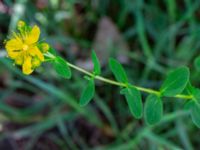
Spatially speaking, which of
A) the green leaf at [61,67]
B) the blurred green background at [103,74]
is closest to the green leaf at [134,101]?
the green leaf at [61,67]

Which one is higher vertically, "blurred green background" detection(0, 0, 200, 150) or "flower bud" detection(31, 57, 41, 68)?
"flower bud" detection(31, 57, 41, 68)

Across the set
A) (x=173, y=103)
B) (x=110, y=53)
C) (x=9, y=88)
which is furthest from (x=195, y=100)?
(x=9, y=88)

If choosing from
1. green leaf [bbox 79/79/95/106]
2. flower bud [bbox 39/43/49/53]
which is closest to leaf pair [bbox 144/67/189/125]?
green leaf [bbox 79/79/95/106]

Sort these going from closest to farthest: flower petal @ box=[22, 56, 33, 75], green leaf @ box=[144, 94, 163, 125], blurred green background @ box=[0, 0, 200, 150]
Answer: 1. flower petal @ box=[22, 56, 33, 75]
2. green leaf @ box=[144, 94, 163, 125]
3. blurred green background @ box=[0, 0, 200, 150]

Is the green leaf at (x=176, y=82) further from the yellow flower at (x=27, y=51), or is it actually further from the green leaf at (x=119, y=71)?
the yellow flower at (x=27, y=51)

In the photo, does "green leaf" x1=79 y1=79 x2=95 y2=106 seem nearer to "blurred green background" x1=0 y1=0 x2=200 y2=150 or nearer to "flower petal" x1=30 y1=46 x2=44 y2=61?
"flower petal" x1=30 y1=46 x2=44 y2=61

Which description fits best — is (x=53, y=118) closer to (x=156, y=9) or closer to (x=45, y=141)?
(x=45, y=141)

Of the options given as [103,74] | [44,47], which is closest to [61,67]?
[44,47]
